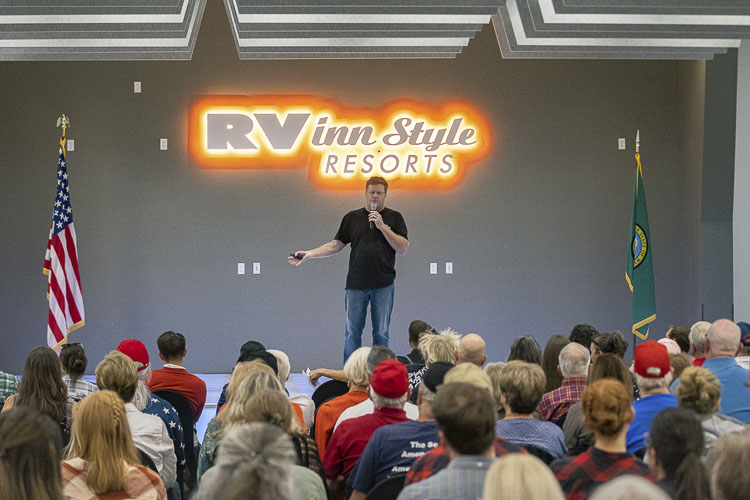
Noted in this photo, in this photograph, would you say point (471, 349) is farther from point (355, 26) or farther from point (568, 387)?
point (355, 26)

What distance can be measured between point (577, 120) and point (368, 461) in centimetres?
648

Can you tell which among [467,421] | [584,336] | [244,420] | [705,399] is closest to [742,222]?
[584,336]

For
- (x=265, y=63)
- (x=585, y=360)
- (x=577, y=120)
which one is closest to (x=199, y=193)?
(x=265, y=63)

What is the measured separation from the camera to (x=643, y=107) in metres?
8.64

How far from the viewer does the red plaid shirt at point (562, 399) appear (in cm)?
379

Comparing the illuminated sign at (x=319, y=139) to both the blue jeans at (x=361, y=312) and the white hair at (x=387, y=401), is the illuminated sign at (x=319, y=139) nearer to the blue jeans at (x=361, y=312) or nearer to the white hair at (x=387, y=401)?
the blue jeans at (x=361, y=312)

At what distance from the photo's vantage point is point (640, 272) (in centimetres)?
759

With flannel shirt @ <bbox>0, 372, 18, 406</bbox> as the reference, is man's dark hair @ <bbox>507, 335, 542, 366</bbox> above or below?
above

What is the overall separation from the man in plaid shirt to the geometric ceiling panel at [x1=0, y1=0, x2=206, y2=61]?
3550 millimetres

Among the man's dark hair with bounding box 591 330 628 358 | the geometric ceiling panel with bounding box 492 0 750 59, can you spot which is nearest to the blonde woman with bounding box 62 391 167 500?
the man's dark hair with bounding box 591 330 628 358

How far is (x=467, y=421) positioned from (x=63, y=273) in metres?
5.84

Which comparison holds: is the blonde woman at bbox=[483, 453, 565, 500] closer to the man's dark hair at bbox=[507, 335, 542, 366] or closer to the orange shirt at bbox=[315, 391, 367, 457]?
the orange shirt at bbox=[315, 391, 367, 457]

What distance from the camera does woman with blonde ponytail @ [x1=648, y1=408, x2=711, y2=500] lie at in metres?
2.21

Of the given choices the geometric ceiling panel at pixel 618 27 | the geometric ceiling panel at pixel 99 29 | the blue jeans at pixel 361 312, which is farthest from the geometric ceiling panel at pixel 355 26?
the blue jeans at pixel 361 312
